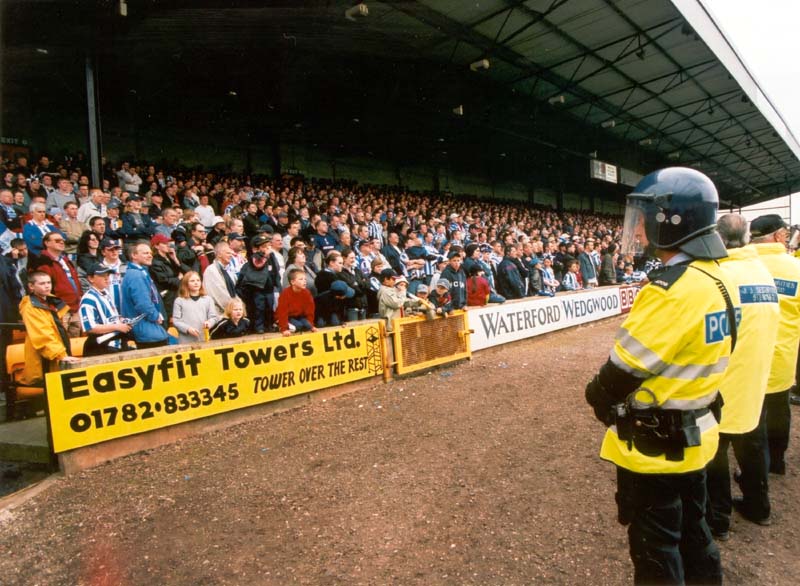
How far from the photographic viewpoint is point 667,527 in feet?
6.45

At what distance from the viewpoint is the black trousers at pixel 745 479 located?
3178mm

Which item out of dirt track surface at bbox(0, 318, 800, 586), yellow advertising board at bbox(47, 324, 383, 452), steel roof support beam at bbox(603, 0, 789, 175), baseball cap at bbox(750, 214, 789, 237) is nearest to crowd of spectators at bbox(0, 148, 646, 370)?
yellow advertising board at bbox(47, 324, 383, 452)

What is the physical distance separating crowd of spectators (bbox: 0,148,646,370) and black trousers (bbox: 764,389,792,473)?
15.8 feet

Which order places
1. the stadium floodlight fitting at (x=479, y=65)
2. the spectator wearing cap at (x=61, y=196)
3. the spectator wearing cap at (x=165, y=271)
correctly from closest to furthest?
the spectator wearing cap at (x=165, y=271), the spectator wearing cap at (x=61, y=196), the stadium floodlight fitting at (x=479, y=65)

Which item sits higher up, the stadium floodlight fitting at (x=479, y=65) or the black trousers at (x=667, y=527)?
the stadium floodlight fitting at (x=479, y=65)

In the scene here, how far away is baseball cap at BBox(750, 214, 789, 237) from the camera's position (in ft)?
13.0

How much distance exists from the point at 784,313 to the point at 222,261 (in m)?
6.77

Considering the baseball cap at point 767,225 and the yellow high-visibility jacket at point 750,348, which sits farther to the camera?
the baseball cap at point 767,225

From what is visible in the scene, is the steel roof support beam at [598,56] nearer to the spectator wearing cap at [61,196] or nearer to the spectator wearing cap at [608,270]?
the spectator wearing cap at [608,270]

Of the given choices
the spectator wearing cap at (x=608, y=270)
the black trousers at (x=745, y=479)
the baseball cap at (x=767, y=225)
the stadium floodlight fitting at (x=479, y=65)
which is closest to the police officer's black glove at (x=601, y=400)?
the black trousers at (x=745, y=479)

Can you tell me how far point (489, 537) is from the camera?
330 centimetres

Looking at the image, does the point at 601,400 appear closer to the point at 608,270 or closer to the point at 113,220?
the point at 113,220

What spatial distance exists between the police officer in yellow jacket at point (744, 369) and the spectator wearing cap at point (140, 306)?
5524 mm

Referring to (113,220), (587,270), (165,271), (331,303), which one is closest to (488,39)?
(587,270)
